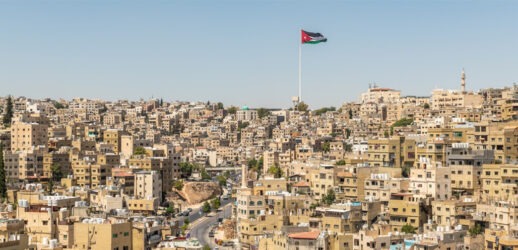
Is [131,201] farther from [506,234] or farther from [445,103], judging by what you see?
[445,103]

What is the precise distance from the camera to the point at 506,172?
41500 millimetres

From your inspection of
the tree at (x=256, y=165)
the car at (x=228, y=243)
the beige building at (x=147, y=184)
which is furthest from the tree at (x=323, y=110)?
the car at (x=228, y=243)

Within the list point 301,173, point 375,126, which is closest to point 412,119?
point 375,126

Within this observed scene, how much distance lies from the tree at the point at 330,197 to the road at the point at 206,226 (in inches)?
246

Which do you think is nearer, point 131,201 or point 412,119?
point 131,201

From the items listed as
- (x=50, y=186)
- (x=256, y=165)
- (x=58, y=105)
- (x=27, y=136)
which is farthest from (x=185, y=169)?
(x=58, y=105)

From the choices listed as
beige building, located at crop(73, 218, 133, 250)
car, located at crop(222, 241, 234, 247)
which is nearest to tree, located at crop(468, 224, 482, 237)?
car, located at crop(222, 241, 234, 247)

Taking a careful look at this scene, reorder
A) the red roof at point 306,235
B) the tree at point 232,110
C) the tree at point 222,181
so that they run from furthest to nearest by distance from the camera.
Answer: the tree at point 232,110, the tree at point 222,181, the red roof at point 306,235

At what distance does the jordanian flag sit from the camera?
56.0 metres

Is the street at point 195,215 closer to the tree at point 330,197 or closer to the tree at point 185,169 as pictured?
the tree at point 185,169

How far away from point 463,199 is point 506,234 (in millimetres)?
8183

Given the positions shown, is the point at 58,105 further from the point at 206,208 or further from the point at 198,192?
the point at 206,208

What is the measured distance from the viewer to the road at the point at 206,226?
46.1 m

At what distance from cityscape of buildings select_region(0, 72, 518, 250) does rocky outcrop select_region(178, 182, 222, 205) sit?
113 millimetres
